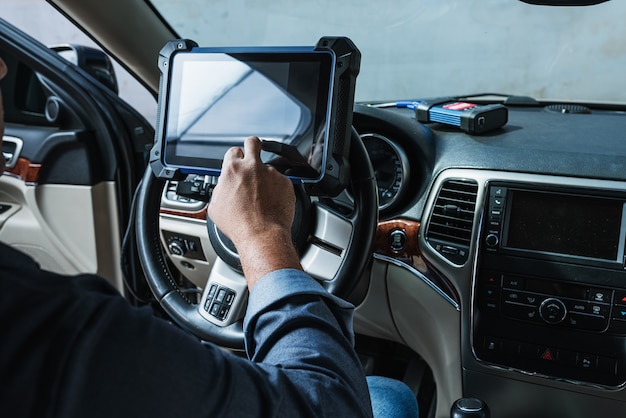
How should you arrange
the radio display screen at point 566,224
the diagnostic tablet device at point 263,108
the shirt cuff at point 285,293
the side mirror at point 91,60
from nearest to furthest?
1. the shirt cuff at point 285,293
2. the diagnostic tablet device at point 263,108
3. the radio display screen at point 566,224
4. the side mirror at point 91,60

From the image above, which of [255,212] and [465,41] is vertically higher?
[465,41]

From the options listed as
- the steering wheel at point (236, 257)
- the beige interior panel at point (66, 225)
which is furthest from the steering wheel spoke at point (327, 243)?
the beige interior panel at point (66, 225)

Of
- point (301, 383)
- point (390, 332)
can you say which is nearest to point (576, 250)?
point (390, 332)

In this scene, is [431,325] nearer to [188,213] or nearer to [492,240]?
[492,240]

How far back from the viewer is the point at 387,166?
1466 millimetres

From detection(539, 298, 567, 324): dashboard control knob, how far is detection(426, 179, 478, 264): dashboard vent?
A: 0.19 m

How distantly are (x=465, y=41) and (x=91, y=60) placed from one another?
113 centimetres

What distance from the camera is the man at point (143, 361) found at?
1.61ft

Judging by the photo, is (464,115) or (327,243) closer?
(327,243)

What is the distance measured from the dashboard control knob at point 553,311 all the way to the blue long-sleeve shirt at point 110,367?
0.78 meters

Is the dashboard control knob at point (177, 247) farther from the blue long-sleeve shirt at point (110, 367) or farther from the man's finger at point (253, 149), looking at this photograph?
the blue long-sleeve shirt at point (110, 367)

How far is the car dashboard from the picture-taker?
4.17 ft

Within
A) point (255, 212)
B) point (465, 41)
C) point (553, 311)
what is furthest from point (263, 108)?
point (465, 41)

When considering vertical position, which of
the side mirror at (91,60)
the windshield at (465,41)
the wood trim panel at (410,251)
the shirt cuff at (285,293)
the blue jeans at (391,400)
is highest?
the windshield at (465,41)
